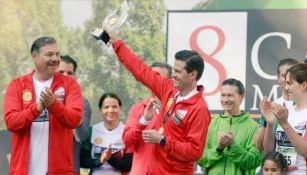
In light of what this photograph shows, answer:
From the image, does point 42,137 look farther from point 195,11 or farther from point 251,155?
point 195,11

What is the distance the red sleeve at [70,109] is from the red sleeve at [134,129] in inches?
21.5

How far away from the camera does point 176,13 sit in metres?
8.46

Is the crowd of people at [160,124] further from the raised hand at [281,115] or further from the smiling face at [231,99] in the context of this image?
the smiling face at [231,99]

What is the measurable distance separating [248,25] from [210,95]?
79 cm

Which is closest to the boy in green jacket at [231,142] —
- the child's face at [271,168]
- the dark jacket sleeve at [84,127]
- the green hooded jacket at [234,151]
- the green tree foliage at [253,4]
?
the green hooded jacket at [234,151]

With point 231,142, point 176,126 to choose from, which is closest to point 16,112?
point 176,126

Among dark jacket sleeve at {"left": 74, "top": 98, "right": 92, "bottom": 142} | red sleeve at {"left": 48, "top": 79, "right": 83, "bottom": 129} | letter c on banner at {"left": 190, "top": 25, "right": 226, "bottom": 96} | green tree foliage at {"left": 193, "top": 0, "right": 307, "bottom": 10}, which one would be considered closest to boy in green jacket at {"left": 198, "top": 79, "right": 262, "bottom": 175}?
dark jacket sleeve at {"left": 74, "top": 98, "right": 92, "bottom": 142}

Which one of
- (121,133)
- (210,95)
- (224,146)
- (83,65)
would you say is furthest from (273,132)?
(83,65)

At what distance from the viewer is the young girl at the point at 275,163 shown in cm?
609

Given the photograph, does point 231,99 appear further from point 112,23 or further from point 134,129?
point 112,23

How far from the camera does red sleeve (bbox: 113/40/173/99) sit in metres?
5.97

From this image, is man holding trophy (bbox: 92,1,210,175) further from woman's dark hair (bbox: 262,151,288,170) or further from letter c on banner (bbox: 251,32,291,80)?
letter c on banner (bbox: 251,32,291,80)

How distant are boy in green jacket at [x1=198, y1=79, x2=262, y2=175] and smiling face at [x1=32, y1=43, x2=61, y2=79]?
57.6 inches

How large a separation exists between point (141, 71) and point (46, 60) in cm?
77
